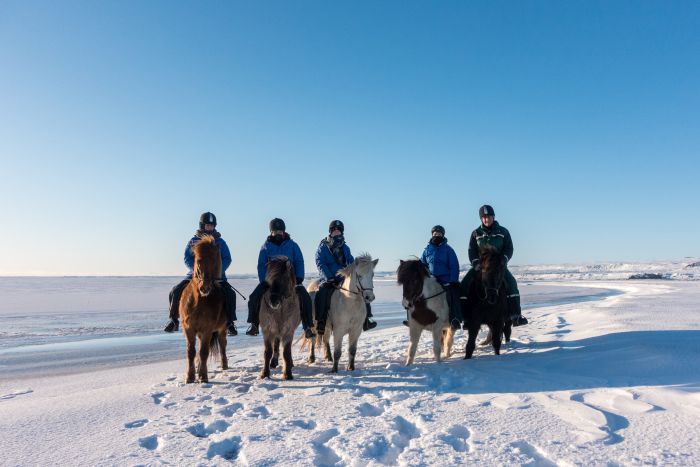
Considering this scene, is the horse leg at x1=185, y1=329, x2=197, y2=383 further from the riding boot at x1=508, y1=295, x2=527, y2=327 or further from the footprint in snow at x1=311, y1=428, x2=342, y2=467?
the riding boot at x1=508, y1=295, x2=527, y2=327

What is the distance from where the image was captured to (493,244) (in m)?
8.49

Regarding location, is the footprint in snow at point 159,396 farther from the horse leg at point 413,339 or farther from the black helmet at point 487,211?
the black helmet at point 487,211

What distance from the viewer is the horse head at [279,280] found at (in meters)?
6.98

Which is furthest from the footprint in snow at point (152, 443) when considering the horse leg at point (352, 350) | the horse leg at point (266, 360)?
the horse leg at point (352, 350)

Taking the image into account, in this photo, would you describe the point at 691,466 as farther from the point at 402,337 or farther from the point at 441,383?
the point at 402,337

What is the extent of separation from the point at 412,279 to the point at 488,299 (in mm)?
1422

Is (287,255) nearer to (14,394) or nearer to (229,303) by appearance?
(229,303)

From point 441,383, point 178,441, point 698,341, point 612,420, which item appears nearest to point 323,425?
point 178,441

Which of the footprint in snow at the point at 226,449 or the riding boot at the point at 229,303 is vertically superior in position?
the riding boot at the point at 229,303

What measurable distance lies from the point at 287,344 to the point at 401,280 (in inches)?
91.5

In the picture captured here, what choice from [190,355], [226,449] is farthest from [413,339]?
[226,449]

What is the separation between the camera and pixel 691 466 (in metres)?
3.22

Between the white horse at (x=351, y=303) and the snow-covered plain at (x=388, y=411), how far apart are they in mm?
518

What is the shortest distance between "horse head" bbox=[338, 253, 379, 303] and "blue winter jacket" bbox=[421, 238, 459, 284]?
6.02 ft
